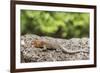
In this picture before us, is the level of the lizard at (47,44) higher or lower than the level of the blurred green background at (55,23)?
lower

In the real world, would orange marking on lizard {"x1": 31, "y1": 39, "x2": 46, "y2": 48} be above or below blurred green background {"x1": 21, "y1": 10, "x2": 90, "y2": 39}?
below

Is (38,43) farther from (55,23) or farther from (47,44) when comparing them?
(55,23)

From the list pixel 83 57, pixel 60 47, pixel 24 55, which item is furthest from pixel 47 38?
pixel 83 57

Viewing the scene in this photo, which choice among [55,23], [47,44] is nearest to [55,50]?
[47,44]

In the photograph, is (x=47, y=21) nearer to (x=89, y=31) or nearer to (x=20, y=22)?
(x=20, y=22)
